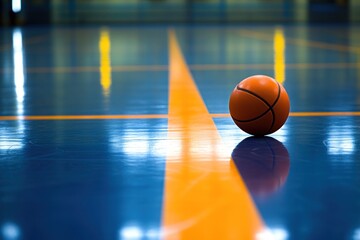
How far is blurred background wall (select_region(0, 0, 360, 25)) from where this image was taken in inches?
1692

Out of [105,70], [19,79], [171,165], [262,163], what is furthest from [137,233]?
[105,70]

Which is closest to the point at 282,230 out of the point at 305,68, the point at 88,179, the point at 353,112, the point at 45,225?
the point at 45,225

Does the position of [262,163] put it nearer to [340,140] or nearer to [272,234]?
[340,140]

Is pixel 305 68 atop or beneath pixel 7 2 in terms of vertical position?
beneath

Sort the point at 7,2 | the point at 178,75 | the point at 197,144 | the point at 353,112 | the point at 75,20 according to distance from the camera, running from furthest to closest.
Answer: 1. the point at 75,20
2. the point at 7,2
3. the point at 178,75
4. the point at 353,112
5. the point at 197,144

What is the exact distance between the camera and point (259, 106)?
5195 mm

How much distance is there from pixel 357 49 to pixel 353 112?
10.4 metres

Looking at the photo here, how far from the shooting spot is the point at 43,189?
12.1 ft

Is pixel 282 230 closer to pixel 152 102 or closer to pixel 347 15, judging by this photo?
pixel 152 102

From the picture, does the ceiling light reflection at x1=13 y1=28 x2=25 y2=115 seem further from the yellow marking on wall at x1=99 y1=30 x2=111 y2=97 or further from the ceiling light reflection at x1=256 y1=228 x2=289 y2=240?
the ceiling light reflection at x1=256 y1=228 x2=289 y2=240

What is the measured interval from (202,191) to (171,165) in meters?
0.67

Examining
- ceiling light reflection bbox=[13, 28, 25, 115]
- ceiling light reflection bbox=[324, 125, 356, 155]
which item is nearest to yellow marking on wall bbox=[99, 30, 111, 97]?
ceiling light reflection bbox=[13, 28, 25, 115]

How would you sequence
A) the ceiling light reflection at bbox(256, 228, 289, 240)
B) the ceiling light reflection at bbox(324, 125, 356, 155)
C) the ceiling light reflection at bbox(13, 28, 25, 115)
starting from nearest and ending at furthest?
the ceiling light reflection at bbox(256, 228, 289, 240)
the ceiling light reflection at bbox(324, 125, 356, 155)
the ceiling light reflection at bbox(13, 28, 25, 115)

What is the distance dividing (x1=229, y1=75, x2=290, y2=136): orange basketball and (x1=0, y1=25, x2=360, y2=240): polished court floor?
0.12m
